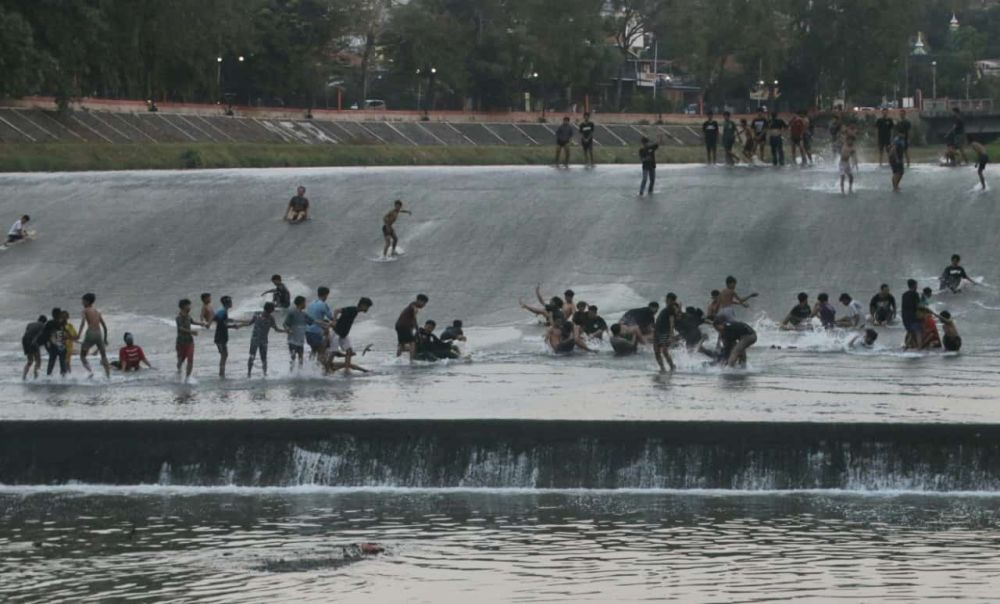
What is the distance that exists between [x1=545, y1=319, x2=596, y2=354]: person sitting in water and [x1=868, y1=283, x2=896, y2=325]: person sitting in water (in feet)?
16.6

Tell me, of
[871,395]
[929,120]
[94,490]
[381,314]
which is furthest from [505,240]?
[929,120]

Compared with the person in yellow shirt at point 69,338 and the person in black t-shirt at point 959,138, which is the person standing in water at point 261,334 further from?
the person in black t-shirt at point 959,138

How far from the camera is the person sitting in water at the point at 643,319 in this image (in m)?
30.5

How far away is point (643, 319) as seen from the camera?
30.6 m

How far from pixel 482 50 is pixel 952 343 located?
7614 cm

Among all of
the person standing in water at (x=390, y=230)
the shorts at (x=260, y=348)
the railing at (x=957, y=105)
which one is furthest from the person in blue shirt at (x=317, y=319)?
the railing at (x=957, y=105)

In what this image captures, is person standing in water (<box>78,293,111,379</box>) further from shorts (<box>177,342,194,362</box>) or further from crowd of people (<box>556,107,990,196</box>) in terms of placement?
crowd of people (<box>556,107,990,196</box>)

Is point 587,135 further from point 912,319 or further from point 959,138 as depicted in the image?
point 912,319

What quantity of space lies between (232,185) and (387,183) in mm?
3868

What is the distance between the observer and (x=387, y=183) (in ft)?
150

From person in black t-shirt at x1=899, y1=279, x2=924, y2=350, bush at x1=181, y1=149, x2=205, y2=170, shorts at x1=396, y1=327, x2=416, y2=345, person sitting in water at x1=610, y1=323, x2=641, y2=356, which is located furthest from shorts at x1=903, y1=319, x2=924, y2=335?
bush at x1=181, y1=149, x2=205, y2=170

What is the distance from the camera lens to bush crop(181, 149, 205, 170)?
6619 centimetres

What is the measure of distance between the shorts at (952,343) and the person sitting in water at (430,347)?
25.5 feet

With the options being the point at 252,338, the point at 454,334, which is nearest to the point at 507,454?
the point at 252,338
